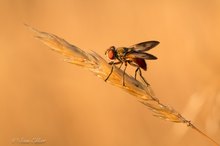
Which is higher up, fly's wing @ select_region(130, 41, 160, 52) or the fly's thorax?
fly's wing @ select_region(130, 41, 160, 52)

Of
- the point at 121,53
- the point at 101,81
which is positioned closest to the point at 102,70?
the point at 121,53

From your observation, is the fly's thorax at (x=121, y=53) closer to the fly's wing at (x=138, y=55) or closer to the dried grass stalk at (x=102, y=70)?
the fly's wing at (x=138, y=55)

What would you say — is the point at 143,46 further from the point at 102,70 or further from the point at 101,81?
the point at 101,81

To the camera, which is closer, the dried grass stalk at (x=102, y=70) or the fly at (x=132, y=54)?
the dried grass stalk at (x=102, y=70)

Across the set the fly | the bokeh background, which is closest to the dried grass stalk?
the fly

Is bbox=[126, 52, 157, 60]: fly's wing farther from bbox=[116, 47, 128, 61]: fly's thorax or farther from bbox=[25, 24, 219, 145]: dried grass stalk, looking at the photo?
bbox=[25, 24, 219, 145]: dried grass stalk

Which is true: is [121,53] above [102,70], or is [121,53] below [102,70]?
above

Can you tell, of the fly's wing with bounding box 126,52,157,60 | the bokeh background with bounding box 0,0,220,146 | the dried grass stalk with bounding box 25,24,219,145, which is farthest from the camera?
the bokeh background with bounding box 0,0,220,146

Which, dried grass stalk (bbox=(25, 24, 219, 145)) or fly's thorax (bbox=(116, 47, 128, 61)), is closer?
dried grass stalk (bbox=(25, 24, 219, 145))

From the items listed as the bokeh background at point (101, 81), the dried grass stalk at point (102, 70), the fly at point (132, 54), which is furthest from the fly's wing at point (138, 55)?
the bokeh background at point (101, 81)
